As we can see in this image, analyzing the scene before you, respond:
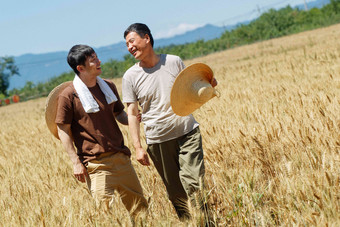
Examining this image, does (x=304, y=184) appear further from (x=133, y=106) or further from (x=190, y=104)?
(x=133, y=106)

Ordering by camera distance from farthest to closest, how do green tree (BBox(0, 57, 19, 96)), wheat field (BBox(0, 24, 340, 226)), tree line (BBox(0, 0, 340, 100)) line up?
green tree (BBox(0, 57, 19, 96)) → tree line (BBox(0, 0, 340, 100)) → wheat field (BBox(0, 24, 340, 226))

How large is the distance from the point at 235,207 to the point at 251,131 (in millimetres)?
1624

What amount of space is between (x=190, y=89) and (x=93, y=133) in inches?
31.2

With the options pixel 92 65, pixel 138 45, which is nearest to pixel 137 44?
pixel 138 45

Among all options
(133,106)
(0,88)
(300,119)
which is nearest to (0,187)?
(133,106)

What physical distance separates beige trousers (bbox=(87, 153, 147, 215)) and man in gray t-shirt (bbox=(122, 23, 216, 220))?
0.15 m

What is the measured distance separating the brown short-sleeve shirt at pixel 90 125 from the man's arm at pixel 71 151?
2.4 inches

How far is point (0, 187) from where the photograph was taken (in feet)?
13.8

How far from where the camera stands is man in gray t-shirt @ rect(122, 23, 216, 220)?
129 inches

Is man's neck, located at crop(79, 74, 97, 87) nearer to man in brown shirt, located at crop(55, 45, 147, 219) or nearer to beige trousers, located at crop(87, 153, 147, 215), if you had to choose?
man in brown shirt, located at crop(55, 45, 147, 219)

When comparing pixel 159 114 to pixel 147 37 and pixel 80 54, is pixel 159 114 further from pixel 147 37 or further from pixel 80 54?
pixel 80 54

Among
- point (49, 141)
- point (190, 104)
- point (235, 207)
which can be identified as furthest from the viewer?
point (49, 141)

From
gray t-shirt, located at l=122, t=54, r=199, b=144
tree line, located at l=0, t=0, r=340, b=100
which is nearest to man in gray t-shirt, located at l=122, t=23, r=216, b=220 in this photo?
gray t-shirt, located at l=122, t=54, r=199, b=144

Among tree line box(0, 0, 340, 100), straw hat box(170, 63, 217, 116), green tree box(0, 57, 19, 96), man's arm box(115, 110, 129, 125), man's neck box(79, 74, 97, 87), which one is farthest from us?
green tree box(0, 57, 19, 96)
